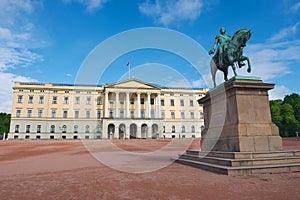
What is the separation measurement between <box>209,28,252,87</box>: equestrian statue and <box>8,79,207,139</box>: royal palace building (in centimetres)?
4587

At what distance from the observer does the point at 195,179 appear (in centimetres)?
543

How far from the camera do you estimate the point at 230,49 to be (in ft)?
28.5

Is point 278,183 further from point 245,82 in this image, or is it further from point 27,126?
point 27,126

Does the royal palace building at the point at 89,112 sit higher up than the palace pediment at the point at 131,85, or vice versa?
the palace pediment at the point at 131,85

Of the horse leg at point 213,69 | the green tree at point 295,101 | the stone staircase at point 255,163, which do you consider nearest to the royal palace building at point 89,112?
the green tree at point 295,101

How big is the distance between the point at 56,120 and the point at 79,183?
5837 cm

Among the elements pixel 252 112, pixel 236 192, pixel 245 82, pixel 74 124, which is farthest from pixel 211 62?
pixel 74 124

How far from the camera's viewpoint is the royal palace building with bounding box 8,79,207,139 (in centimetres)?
5522

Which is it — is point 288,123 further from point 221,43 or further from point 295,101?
point 221,43

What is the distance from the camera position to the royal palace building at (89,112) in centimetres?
5522

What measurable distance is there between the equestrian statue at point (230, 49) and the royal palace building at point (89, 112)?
45.9m

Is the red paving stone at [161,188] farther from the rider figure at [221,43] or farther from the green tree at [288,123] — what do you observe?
the green tree at [288,123]

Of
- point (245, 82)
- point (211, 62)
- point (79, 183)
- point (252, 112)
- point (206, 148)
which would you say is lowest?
point (79, 183)

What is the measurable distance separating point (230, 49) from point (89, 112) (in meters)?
54.6
